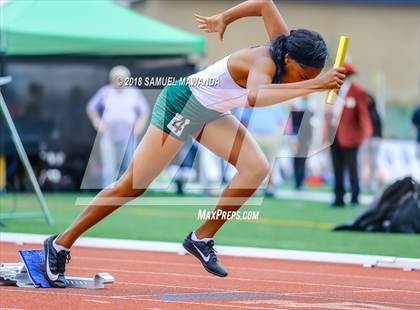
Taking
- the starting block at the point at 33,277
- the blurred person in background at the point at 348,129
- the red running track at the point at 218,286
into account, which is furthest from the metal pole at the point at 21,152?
the blurred person in background at the point at 348,129

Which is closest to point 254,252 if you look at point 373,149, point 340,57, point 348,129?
point 340,57

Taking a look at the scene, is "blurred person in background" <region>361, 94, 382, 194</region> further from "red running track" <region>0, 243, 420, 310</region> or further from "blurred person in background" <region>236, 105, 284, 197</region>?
"red running track" <region>0, 243, 420, 310</region>

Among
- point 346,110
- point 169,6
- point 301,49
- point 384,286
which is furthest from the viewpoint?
point 169,6

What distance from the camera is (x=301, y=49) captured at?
7.99 meters

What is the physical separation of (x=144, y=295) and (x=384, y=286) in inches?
94.4

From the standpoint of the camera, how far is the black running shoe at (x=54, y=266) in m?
8.45

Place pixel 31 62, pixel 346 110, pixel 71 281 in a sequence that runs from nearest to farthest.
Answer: pixel 71 281 → pixel 346 110 → pixel 31 62

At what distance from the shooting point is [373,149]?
25.2 meters

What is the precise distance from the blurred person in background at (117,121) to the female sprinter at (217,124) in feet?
36.4

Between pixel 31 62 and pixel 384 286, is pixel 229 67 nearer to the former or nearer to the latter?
pixel 384 286

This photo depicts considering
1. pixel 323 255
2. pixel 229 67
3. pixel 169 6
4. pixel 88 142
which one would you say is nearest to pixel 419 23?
pixel 169 6

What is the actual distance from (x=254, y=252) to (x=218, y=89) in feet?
14.4

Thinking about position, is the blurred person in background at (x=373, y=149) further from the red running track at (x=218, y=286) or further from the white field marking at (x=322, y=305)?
the white field marking at (x=322, y=305)

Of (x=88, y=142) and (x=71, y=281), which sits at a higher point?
(x=71, y=281)
